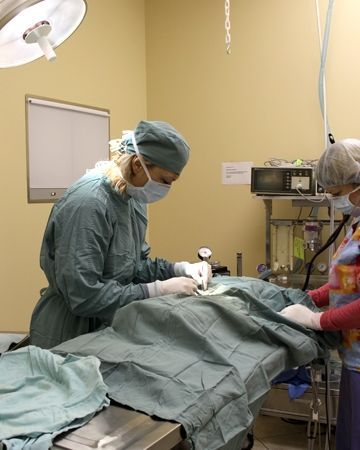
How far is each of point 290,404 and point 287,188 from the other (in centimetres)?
118

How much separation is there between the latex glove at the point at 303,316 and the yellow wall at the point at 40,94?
5.04 feet

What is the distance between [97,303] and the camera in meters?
1.57

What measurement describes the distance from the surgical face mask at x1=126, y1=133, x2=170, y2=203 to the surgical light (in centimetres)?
53

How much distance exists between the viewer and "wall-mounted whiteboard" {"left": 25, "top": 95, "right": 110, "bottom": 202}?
2.71 metres

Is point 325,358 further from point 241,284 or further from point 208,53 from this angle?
point 208,53

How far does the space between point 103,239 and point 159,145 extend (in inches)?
14.5

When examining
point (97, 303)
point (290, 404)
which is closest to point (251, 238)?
point (290, 404)

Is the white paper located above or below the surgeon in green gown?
above

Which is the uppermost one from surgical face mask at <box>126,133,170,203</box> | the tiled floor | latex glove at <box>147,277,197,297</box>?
surgical face mask at <box>126,133,170,203</box>

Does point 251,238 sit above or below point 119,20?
below

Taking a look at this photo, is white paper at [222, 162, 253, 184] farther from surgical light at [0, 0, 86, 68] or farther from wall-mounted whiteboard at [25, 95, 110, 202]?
surgical light at [0, 0, 86, 68]

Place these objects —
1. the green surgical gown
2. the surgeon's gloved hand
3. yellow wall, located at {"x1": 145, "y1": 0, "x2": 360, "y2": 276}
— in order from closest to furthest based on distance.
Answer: the green surgical gown → the surgeon's gloved hand → yellow wall, located at {"x1": 145, "y1": 0, "x2": 360, "y2": 276}

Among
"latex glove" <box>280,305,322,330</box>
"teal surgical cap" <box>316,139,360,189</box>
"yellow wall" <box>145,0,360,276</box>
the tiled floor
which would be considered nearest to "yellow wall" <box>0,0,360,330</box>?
"yellow wall" <box>145,0,360,276</box>

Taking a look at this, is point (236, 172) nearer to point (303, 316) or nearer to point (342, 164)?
point (342, 164)
